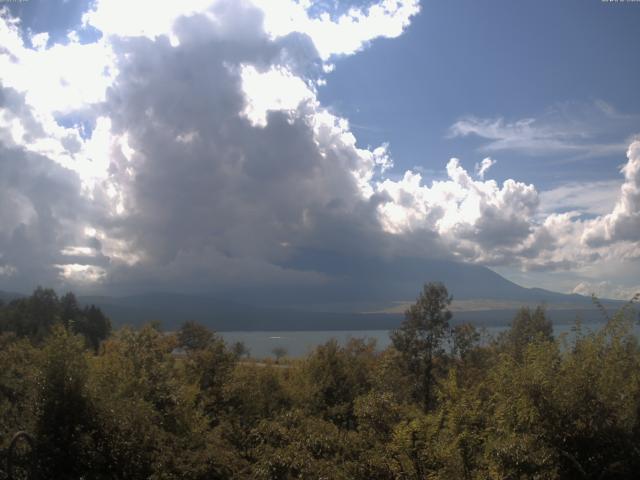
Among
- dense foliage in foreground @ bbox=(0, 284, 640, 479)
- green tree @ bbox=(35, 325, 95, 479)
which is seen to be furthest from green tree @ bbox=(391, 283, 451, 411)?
green tree @ bbox=(35, 325, 95, 479)

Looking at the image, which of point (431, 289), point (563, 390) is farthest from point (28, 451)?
point (431, 289)

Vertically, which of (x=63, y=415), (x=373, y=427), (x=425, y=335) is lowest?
(x=373, y=427)

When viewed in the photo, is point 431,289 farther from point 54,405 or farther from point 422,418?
point 54,405

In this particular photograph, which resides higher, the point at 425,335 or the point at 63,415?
the point at 425,335

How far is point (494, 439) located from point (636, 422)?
305 cm

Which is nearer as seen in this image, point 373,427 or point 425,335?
point 373,427

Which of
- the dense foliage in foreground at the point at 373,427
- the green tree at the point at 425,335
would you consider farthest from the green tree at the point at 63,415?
the green tree at the point at 425,335

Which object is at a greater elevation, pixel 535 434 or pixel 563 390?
pixel 563 390

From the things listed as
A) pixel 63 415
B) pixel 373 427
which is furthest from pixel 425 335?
pixel 63 415

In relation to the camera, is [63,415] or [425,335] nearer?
[63,415]

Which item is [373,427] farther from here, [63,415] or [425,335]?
[425,335]

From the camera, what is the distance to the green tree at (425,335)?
33.4m

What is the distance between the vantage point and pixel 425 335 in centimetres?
3369

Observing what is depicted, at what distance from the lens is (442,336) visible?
3372cm
